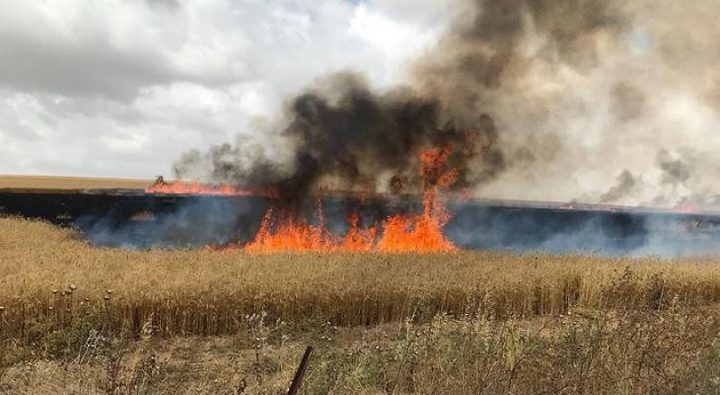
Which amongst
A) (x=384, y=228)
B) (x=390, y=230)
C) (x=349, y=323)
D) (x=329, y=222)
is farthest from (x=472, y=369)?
(x=329, y=222)

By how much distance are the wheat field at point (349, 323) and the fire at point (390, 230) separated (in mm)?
9072

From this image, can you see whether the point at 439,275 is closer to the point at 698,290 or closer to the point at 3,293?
the point at 698,290

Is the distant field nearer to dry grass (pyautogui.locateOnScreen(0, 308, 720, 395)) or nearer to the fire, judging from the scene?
the fire

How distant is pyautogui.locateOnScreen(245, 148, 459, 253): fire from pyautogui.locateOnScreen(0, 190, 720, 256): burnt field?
2350 mm

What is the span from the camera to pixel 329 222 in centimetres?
3650

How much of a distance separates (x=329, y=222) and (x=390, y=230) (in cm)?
739

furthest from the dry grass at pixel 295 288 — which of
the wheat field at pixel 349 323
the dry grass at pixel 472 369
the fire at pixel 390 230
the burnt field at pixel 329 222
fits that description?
the fire at pixel 390 230

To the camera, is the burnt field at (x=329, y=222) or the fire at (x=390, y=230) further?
the burnt field at (x=329, y=222)

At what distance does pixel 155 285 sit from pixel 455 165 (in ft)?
76.4

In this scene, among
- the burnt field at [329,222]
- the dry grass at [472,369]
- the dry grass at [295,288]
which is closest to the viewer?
the dry grass at [472,369]

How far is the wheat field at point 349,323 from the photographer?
667 cm

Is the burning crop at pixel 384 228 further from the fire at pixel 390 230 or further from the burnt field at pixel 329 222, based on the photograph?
the burnt field at pixel 329 222

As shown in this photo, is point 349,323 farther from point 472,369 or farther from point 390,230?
point 390,230

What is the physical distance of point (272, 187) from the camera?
3394 cm
